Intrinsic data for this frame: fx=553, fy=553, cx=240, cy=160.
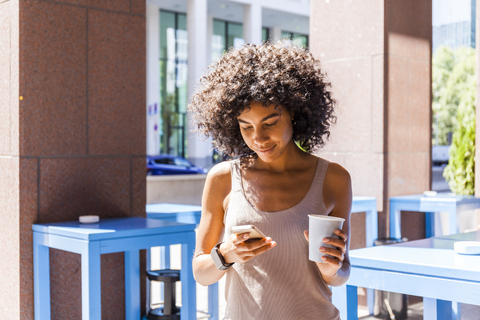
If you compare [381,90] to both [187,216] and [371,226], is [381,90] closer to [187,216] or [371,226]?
[371,226]

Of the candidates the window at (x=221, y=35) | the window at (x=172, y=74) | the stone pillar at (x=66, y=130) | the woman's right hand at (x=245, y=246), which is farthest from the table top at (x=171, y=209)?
the window at (x=221, y=35)

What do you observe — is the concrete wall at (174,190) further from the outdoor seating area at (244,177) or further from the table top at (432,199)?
the table top at (432,199)

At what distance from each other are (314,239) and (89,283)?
1.84 meters

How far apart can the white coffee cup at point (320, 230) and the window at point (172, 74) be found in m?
29.8

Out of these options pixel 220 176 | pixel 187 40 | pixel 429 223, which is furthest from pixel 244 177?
pixel 187 40

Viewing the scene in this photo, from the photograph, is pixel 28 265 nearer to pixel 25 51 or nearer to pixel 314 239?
pixel 25 51

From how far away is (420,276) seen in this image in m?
2.39

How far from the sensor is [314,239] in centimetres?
161

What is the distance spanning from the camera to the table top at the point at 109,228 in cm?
317

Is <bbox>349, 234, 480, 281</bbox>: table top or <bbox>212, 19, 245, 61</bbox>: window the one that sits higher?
<bbox>212, 19, 245, 61</bbox>: window

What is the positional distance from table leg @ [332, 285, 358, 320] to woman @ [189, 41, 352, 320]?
31.6 inches

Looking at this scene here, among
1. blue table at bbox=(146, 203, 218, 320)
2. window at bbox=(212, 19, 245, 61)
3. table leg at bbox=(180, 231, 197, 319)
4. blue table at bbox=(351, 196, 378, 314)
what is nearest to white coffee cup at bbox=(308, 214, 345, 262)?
table leg at bbox=(180, 231, 197, 319)

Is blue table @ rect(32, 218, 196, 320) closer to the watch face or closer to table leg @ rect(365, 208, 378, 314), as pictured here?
the watch face

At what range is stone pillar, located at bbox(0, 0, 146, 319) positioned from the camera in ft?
→ 11.8
